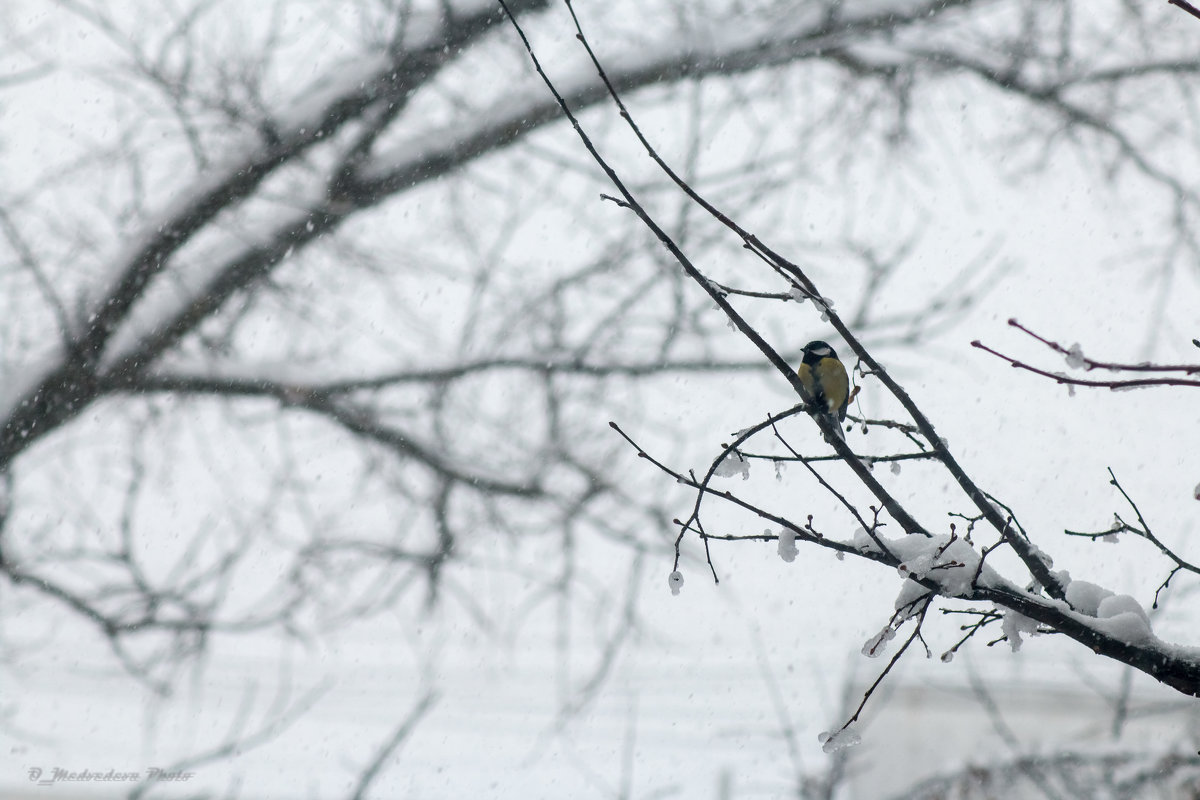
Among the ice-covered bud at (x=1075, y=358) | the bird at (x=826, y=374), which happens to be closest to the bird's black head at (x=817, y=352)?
the bird at (x=826, y=374)

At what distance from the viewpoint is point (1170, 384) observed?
1126 mm

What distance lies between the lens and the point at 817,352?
13.7ft

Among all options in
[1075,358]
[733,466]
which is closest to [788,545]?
[733,466]

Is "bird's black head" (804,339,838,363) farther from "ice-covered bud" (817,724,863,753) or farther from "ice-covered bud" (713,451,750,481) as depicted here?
"ice-covered bud" (817,724,863,753)

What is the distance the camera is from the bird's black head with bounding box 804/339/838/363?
4117mm

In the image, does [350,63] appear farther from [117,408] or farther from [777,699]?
[777,699]

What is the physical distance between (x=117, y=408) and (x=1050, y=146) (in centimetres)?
695

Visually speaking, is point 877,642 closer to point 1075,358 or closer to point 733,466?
point 733,466

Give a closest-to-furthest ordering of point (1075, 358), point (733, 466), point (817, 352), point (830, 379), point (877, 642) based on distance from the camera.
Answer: point (1075, 358) → point (877, 642) → point (733, 466) → point (830, 379) → point (817, 352)

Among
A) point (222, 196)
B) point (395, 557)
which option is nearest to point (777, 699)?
point (395, 557)

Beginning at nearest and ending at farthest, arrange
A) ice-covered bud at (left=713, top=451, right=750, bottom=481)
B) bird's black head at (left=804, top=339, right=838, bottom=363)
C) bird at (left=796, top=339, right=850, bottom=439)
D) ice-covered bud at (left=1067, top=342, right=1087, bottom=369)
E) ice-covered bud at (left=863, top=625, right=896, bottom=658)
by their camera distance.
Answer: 1. ice-covered bud at (left=1067, top=342, right=1087, bottom=369)
2. ice-covered bud at (left=863, top=625, right=896, bottom=658)
3. ice-covered bud at (left=713, top=451, right=750, bottom=481)
4. bird at (left=796, top=339, right=850, bottom=439)
5. bird's black head at (left=804, top=339, right=838, bottom=363)

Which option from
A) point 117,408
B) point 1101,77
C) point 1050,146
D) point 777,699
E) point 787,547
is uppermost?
point 1101,77

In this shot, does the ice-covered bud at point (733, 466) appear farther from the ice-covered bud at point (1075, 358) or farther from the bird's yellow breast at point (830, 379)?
the bird's yellow breast at point (830, 379)

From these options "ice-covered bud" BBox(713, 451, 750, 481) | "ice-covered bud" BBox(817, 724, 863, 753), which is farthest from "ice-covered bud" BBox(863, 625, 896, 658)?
"ice-covered bud" BBox(713, 451, 750, 481)
